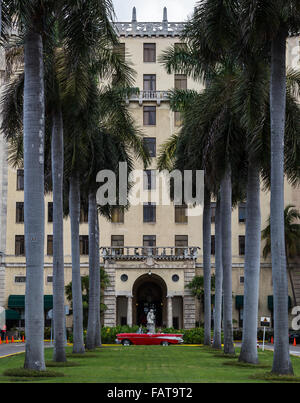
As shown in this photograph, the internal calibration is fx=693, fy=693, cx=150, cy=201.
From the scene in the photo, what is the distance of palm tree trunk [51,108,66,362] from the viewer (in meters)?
26.7

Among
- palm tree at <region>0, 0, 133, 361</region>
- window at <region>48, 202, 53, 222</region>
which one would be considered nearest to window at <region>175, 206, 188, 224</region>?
window at <region>48, 202, 53, 222</region>

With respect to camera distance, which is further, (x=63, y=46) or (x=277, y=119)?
(x=63, y=46)

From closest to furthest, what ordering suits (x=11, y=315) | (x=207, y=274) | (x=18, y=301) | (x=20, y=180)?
(x=207, y=274), (x=11, y=315), (x=18, y=301), (x=20, y=180)

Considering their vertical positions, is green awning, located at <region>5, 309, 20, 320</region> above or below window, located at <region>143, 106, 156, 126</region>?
below

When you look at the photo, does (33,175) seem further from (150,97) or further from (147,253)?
(150,97)

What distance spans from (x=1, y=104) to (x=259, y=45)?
1092 cm

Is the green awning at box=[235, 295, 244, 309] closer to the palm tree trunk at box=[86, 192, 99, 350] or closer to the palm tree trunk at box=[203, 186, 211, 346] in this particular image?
the palm tree trunk at box=[203, 186, 211, 346]

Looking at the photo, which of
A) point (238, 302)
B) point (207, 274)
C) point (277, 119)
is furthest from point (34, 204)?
point (238, 302)

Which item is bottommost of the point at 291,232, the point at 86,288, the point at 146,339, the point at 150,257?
the point at 146,339

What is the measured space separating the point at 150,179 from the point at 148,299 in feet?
41.2

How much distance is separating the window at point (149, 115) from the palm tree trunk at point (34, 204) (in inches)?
1994

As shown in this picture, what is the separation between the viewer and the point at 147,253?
67.0 metres

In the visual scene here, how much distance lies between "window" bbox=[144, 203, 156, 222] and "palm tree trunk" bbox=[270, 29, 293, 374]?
159 ft

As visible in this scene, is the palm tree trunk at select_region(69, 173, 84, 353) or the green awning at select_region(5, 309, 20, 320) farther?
the green awning at select_region(5, 309, 20, 320)
